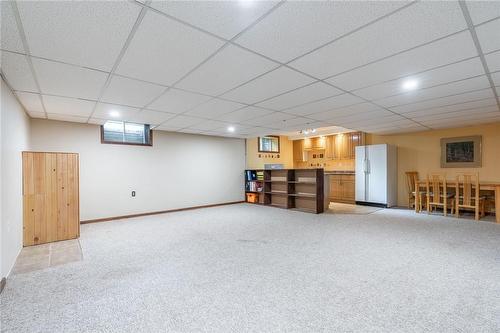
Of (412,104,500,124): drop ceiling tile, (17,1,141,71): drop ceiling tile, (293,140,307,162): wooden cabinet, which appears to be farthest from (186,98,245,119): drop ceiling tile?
(293,140,307,162): wooden cabinet

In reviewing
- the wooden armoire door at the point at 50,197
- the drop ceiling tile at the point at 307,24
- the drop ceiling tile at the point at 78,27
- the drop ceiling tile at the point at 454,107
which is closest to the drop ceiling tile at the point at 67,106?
the wooden armoire door at the point at 50,197

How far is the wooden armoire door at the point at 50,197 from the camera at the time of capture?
13.1 feet

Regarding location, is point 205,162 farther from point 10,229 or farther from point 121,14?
point 121,14

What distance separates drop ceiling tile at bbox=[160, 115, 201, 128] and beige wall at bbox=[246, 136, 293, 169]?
3398mm

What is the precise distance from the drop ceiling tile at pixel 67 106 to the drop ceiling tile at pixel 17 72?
0.46 metres

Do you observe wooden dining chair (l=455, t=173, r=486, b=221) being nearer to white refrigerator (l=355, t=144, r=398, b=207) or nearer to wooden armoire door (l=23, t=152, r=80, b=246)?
white refrigerator (l=355, t=144, r=398, b=207)

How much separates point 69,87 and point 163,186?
3.89 metres

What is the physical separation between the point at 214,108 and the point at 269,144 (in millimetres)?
5476

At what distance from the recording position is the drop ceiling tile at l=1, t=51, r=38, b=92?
7.45 ft

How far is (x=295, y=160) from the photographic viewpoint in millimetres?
10320

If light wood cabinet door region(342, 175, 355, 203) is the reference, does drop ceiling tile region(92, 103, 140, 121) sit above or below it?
above

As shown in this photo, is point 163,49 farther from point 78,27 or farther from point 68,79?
point 68,79

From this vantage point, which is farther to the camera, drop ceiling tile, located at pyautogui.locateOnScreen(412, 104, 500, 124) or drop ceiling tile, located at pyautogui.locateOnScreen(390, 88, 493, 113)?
drop ceiling tile, located at pyautogui.locateOnScreen(412, 104, 500, 124)

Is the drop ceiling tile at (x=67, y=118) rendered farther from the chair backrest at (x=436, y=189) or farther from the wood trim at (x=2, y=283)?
the chair backrest at (x=436, y=189)
